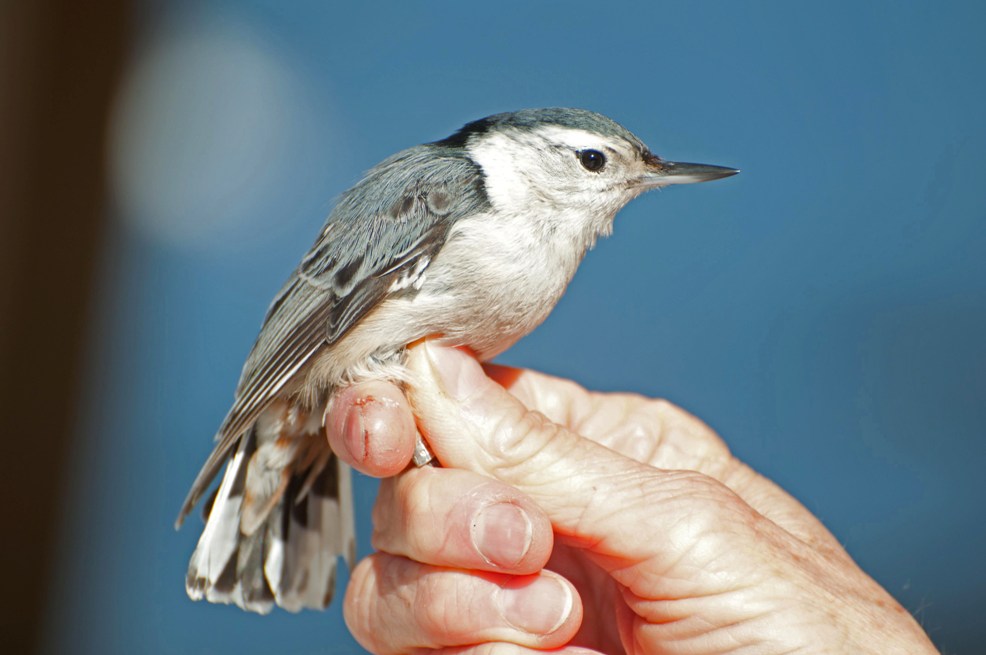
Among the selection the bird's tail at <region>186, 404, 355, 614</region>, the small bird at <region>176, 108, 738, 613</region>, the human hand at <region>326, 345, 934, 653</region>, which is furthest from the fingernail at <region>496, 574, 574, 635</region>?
the bird's tail at <region>186, 404, 355, 614</region>

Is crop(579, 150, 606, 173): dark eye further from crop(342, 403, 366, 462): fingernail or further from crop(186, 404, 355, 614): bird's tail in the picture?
crop(186, 404, 355, 614): bird's tail

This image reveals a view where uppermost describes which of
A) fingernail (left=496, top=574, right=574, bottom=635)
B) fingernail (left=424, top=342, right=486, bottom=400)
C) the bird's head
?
the bird's head

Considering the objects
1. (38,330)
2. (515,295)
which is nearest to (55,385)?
(38,330)

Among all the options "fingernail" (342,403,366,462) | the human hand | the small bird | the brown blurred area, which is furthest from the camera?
the brown blurred area

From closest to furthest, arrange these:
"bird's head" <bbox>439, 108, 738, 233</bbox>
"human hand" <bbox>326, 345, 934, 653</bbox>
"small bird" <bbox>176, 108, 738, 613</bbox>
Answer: "human hand" <bbox>326, 345, 934, 653</bbox> → "small bird" <bbox>176, 108, 738, 613</bbox> → "bird's head" <bbox>439, 108, 738, 233</bbox>

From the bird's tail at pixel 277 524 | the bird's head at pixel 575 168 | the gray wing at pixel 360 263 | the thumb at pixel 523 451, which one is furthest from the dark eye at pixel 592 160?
the bird's tail at pixel 277 524
